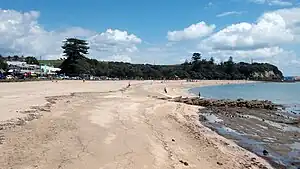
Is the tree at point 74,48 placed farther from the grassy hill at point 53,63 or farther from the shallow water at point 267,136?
the shallow water at point 267,136

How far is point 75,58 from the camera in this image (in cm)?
12100

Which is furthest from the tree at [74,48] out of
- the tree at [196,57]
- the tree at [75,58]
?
the tree at [196,57]

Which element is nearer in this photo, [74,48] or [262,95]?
[262,95]

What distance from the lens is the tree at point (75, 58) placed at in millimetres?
115500

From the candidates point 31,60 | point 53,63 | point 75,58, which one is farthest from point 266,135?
point 53,63

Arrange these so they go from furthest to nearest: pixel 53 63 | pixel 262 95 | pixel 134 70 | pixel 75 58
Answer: pixel 53 63, pixel 134 70, pixel 75 58, pixel 262 95

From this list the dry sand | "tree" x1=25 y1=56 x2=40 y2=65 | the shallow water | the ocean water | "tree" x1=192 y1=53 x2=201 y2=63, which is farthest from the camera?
"tree" x1=192 y1=53 x2=201 y2=63

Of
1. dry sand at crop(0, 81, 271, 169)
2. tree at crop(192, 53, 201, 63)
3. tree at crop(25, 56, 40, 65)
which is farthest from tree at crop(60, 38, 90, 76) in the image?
dry sand at crop(0, 81, 271, 169)

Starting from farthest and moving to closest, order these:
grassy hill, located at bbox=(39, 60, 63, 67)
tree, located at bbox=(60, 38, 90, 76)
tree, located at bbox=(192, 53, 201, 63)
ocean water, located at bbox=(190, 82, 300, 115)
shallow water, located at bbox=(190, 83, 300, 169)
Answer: tree, located at bbox=(192, 53, 201, 63)
grassy hill, located at bbox=(39, 60, 63, 67)
tree, located at bbox=(60, 38, 90, 76)
ocean water, located at bbox=(190, 82, 300, 115)
shallow water, located at bbox=(190, 83, 300, 169)

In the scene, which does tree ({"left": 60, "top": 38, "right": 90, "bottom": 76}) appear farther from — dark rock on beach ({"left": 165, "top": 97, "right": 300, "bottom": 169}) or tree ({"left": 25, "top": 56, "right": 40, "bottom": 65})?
dark rock on beach ({"left": 165, "top": 97, "right": 300, "bottom": 169})

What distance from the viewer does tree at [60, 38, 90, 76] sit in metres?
116

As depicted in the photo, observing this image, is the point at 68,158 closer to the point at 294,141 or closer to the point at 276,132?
the point at 294,141

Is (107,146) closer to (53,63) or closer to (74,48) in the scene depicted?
(74,48)

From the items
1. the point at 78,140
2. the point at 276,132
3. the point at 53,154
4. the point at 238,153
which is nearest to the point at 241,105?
the point at 276,132
